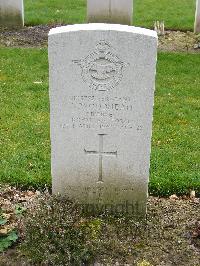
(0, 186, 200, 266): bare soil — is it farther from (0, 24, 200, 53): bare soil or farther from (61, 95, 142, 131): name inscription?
(0, 24, 200, 53): bare soil

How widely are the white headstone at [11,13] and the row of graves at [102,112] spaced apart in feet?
25.1

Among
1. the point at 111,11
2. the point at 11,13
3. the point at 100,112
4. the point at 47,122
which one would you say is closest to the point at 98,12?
the point at 111,11

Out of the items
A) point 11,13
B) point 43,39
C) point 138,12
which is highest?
point 138,12

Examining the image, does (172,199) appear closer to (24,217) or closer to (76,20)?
(24,217)

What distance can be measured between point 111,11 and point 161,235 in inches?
313

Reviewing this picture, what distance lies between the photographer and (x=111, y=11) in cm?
1203

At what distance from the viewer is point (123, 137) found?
4.85m

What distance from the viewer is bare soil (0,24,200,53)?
36.5ft

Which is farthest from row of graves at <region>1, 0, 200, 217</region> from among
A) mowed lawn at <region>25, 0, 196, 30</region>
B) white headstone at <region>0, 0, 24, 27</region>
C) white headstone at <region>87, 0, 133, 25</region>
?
mowed lawn at <region>25, 0, 196, 30</region>

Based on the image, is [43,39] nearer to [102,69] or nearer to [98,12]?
[98,12]

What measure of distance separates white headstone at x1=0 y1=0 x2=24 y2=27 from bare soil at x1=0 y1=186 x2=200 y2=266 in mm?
7099

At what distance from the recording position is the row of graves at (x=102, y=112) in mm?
4547

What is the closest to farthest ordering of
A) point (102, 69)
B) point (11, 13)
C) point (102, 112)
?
point (102, 69) → point (102, 112) → point (11, 13)

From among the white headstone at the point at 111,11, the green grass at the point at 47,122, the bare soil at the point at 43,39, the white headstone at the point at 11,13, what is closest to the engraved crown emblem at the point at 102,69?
the green grass at the point at 47,122
